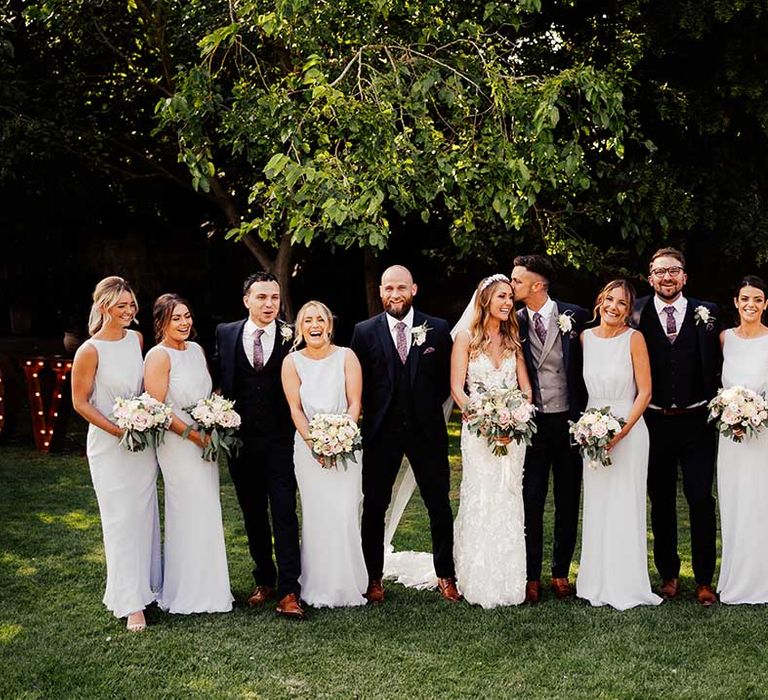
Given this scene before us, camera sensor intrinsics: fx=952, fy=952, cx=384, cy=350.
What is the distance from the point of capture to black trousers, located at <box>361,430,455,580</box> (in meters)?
6.31

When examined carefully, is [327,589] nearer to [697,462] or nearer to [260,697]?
[260,697]

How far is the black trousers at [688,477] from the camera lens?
243 inches

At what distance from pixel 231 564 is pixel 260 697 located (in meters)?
2.63

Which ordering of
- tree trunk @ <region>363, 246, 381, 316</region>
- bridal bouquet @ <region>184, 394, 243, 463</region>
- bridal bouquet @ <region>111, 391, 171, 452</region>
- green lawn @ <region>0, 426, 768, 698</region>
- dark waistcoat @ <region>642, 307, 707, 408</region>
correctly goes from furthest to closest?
1. tree trunk @ <region>363, 246, 381, 316</region>
2. dark waistcoat @ <region>642, 307, 707, 408</region>
3. bridal bouquet @ <region>184, 394, 243, 463</region>
4. bridal bouquet @ <region>111, 391, 171, 452</region>
5. green lawn @ <region>0, 426, 768, 698</region>

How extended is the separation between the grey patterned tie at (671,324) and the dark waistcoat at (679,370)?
33mm

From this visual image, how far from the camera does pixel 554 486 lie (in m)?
6.32

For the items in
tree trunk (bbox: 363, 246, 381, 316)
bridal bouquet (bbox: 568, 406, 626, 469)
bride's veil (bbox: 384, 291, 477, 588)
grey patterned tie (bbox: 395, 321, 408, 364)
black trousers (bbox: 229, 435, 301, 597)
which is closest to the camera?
bridal bouquet (bbox: 568, 406, 626, 469)

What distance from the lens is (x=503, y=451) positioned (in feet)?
19.6

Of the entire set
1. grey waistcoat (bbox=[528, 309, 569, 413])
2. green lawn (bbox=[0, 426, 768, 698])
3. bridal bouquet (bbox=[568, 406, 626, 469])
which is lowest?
green lawn (bbox=[0, 426, 768, 698])

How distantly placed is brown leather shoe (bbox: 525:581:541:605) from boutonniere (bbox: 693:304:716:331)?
2.00 m

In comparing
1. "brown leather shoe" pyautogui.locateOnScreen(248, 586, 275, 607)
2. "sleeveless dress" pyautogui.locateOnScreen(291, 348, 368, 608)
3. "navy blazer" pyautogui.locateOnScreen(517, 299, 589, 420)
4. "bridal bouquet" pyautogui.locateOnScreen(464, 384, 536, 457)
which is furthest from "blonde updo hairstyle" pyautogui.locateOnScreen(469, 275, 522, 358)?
"brown leather shoe" pyautogui.locateOnScreen(248, 586, 275, 607)

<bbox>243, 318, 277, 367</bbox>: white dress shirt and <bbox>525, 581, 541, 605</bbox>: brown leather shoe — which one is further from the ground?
<bbox>243, 318, 277, 367</bbox>: white dress shirt

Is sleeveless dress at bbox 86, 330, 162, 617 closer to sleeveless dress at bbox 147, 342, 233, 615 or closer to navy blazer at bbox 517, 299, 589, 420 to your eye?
sleeveless dress at bbox 147, 342, 233, 615

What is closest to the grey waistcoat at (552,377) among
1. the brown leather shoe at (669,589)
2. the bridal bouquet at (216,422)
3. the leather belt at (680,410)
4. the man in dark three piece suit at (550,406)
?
the man in dark three piece suit at (550,406)
